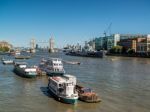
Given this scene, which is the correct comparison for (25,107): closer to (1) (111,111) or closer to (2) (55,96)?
(2) (55,96)

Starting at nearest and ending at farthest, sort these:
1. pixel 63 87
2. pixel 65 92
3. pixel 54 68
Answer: pixel 65 92
pixel 63 87
pixel 54 68

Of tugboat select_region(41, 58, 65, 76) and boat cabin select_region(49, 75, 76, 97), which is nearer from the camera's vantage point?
boat cabin select_region(49, 75, 76, 97)

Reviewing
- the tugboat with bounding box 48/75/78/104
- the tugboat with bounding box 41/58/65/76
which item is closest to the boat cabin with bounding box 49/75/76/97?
the tugboat with bounding box 48/75/78/104

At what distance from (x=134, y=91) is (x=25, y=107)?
46.8 feet

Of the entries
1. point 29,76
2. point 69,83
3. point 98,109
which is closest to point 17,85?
point 29,76

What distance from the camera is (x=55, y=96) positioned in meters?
29.5

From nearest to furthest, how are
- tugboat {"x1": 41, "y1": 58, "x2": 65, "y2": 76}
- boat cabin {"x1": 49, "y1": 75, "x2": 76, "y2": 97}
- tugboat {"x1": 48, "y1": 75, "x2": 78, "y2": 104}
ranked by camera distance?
tugboat {"x1": 48, "y1": 75, "x2": 78, "y2": 104}, boat cabin {"x1": 49, "y1": 75, "x2": 76, "y2": 97}, tugboat {"x1": 41, "y1": 58, "x2": 65, "y2": 76}

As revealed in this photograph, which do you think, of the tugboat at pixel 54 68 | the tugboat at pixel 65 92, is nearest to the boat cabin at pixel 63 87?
the tugboat at pixel 65 92

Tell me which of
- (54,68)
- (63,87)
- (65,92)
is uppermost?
(54,68)

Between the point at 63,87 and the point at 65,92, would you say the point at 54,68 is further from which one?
the point at 65,92

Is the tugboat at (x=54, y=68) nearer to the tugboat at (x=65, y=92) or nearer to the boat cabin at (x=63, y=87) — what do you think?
the boat cabin at (x=63, y=87)

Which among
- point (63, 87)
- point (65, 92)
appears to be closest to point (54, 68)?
point (63, 87)

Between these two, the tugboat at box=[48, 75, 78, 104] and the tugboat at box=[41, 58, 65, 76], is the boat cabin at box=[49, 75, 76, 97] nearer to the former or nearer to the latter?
the tugboat at box=[48, 75, 78, 104]

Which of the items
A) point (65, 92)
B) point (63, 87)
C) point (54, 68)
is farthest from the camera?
point (54, 68)
